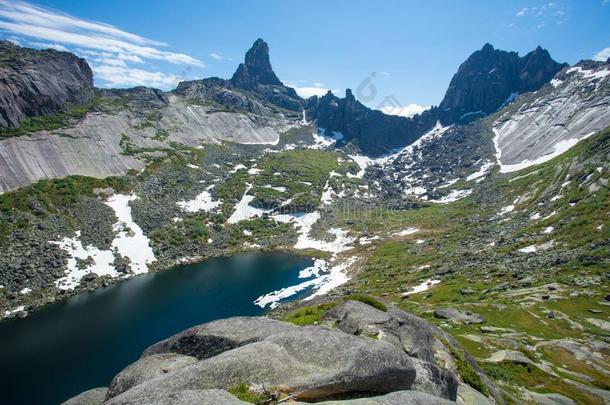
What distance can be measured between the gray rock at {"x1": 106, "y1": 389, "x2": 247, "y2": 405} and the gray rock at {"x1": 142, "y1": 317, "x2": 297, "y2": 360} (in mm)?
6178

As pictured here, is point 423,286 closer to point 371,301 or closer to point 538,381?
point 538,381

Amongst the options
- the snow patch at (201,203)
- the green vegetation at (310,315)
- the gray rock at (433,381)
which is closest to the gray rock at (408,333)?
the gray rock at (433,381)

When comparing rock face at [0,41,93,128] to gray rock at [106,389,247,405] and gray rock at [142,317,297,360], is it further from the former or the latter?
gray rock at [106,389,247,405]

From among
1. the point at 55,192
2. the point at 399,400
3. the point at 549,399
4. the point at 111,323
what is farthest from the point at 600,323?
the point at 55,192

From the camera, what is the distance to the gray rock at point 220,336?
19.8m

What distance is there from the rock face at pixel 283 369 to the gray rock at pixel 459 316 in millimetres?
39946

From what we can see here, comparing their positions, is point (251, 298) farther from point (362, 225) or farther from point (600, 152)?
point (600, 152)

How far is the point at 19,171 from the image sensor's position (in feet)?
437

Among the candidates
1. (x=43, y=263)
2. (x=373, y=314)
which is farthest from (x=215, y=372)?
(x=43, y=263)

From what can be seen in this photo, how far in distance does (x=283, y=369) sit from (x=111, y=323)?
261ft

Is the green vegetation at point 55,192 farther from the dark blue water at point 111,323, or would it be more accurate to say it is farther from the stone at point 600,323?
the stone at point 600,323

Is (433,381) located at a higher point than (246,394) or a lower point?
lower

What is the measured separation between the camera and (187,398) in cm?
1259

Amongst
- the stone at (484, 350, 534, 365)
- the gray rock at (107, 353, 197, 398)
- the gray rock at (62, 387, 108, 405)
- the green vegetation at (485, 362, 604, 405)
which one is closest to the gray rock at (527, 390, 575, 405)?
the green vegetation at (485, 362, 604, 405)
